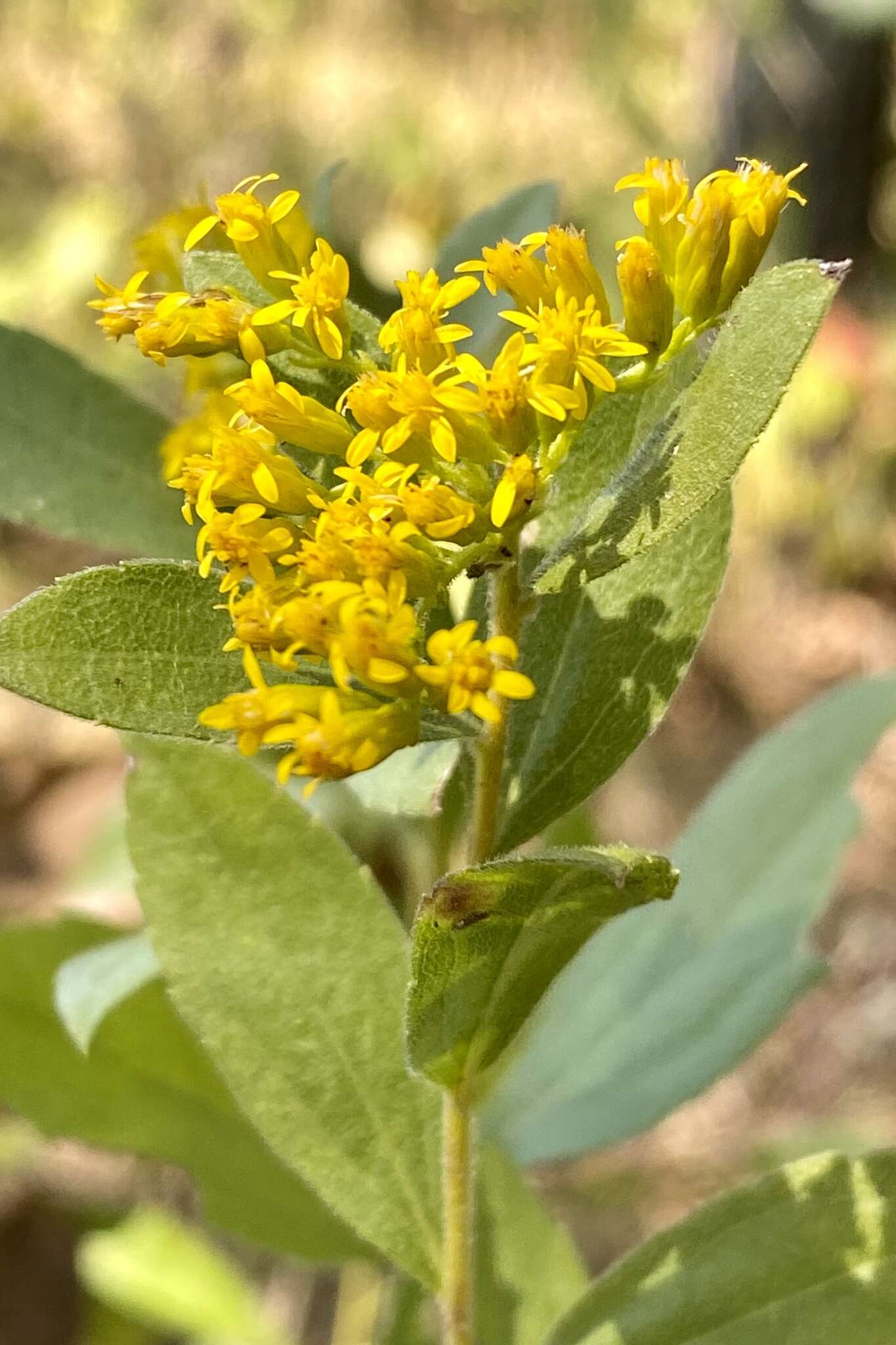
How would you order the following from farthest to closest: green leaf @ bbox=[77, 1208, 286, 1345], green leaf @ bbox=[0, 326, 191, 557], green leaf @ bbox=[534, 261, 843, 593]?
1. green leaf @ bbox=[77, 1208, 286, 1345]
2. green leaf @ bbox=[0, 326, 191, 557]
3. green leaf @ bbox=[534, 261, 843, 593]

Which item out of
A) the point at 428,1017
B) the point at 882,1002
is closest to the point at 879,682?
the point at 428,1017

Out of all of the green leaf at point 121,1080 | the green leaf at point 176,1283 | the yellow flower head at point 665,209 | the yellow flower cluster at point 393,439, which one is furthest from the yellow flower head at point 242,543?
the green leaf at point 176,1283

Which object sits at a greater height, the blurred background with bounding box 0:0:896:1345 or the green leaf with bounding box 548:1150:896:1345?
the green leaf with bounding box 548:1150:896:1345

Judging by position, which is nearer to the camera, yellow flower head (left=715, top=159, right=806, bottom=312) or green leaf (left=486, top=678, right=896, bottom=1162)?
yellow flower head (left=715, top=159, right=806, bottom=312)

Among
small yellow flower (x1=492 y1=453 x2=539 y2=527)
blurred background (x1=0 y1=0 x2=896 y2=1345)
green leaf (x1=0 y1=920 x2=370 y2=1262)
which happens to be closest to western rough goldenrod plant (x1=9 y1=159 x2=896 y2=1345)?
small yellow flower (x1=492 y1=453 x2=539 y2=527)

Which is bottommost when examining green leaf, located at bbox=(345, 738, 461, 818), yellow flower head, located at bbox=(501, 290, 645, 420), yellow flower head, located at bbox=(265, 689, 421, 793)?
green leaf, located at bbox=(345, 738, 461, 818)

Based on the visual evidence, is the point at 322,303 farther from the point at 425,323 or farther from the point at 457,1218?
the point at 457,1218

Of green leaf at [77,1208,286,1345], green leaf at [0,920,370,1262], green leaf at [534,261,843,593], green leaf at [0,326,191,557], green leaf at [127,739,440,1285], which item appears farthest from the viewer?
green leaf at [77,1208,286,1345]

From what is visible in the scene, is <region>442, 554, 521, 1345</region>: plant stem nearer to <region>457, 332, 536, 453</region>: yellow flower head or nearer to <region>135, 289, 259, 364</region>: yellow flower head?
<region>457, 332, 536, 453</region>: yellow flower head
